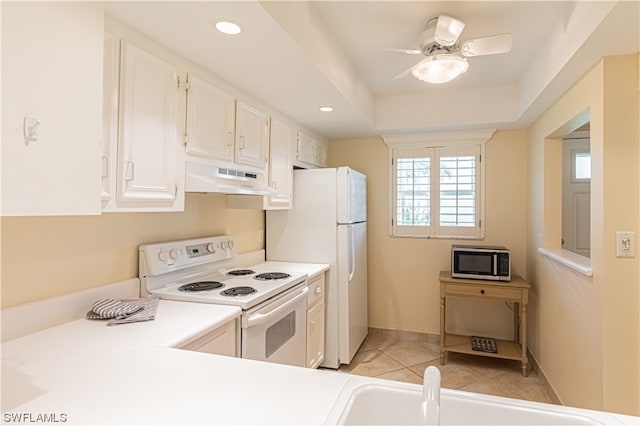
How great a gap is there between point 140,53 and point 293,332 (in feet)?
5.87

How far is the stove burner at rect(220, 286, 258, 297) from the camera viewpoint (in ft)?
6.15

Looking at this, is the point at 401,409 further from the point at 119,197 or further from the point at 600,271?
the point at 600,271

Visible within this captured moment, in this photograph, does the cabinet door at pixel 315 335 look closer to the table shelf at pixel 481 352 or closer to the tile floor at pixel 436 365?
the tile floor at pixel 436 365

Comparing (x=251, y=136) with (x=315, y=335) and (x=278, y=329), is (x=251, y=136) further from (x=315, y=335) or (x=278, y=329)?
(x=315, y=335)

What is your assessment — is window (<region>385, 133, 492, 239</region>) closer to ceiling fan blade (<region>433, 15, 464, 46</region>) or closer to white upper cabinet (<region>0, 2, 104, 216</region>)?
ceiling fan blade (<region>433, 15, 464, 46</region>)

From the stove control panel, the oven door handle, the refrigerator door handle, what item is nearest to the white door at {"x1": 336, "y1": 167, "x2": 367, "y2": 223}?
the refrigerator door handle

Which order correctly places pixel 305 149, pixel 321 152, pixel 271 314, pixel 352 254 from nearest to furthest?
pixel 271 314 < pixel 352 254 < pixel 305 149 < pixel 321 152

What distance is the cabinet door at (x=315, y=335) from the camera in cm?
263

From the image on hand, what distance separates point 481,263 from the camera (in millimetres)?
3189

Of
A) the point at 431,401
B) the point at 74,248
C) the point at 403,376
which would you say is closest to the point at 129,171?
the point at 74,248

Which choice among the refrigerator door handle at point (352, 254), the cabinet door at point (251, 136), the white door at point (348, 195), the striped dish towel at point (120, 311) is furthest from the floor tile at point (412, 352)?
the striped dish towel at point (120, 311)

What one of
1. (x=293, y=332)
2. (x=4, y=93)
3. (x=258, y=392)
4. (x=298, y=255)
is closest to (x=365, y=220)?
(x=298, y=255)

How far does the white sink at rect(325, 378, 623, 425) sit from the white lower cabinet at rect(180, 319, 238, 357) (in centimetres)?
75

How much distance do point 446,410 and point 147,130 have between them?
1.58m
